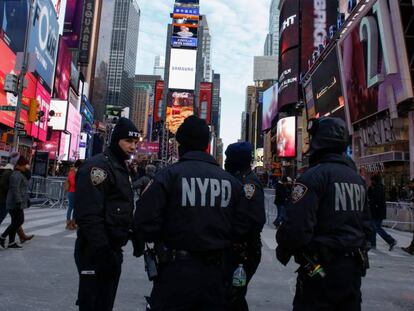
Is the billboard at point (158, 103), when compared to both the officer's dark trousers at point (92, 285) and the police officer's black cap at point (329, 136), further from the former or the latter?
the police officer's black cap at point (329, 136)

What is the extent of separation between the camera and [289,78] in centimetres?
8700

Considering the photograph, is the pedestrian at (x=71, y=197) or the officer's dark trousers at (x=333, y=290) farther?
the pedestrian at (x=71, y=197)

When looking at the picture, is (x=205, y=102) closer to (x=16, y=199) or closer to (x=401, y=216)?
(x=401, y=216)

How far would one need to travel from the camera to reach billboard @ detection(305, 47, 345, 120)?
1475 inches

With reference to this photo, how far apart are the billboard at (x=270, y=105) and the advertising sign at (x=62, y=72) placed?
54.2m

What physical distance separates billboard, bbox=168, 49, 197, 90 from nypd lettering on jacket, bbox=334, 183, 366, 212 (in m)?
113

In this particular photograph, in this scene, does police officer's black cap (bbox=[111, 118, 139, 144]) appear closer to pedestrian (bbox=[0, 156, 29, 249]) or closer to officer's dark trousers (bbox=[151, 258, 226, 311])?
officer's dark trousers (bbox=[151, 258, 226, 311])

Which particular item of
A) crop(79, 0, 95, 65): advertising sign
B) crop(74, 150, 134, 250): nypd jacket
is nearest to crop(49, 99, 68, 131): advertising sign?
crop(79, 0, 95, 65): advertising sign

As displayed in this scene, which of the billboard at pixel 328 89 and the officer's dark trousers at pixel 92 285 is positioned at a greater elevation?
the billboard at pixel 328 89

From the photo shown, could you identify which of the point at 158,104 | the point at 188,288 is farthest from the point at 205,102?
the point at 188,288

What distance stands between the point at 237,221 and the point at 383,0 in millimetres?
26228

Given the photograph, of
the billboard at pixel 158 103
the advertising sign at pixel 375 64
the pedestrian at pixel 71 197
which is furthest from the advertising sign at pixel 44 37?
the billboard at pixel 158 103

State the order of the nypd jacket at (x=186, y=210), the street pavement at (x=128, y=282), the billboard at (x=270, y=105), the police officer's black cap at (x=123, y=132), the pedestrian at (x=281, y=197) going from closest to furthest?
1. the nypd jacket at (x=186, y=210)
2. the police officer's black cap at (x=123, y=132)
3. the street pavement at (x=128, y=282)
4. the pedestrian at (x=281, y=197)
5. the billboard at (x=270, y=105)

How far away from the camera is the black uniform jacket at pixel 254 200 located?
3.39m
